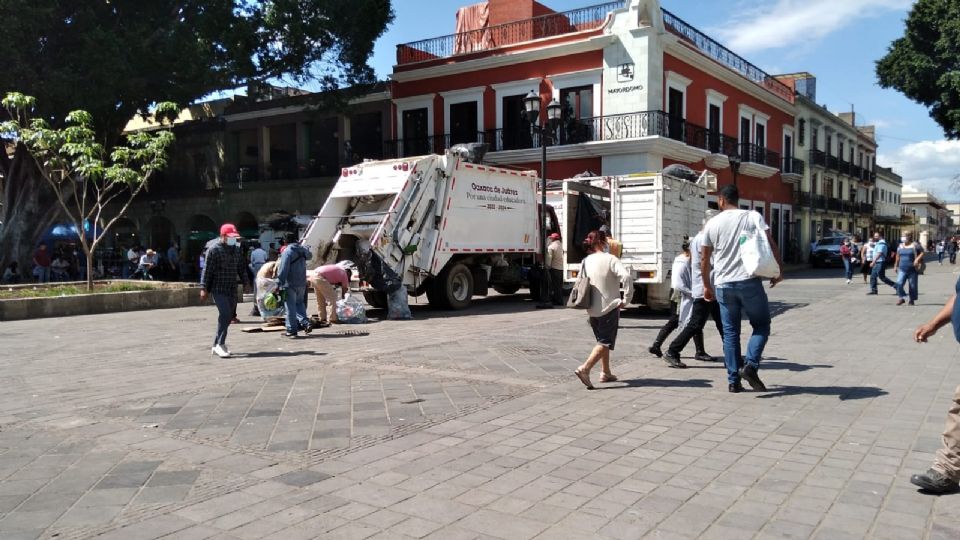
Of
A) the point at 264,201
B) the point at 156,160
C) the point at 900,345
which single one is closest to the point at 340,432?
the point at 900,345

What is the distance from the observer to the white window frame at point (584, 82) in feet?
78.2

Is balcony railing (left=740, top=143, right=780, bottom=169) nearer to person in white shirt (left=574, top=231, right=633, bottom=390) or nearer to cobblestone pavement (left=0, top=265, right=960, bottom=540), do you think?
cobblestone pavement (left=0, top=265, right=960, bottom=540)

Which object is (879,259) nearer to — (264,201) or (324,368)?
(324,368)

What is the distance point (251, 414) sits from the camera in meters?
5.79

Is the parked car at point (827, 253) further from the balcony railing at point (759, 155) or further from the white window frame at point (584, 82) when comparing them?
the white window frame at point (584, 82)

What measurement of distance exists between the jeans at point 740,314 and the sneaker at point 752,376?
0.13 feet

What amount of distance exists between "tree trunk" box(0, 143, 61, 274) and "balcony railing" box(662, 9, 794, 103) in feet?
71.2

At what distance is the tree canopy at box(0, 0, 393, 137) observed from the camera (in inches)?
752

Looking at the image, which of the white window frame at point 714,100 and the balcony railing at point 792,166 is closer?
the white window frame at point 714,100

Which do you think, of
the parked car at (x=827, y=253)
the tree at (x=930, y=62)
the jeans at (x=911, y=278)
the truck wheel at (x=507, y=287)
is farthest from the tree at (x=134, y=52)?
the parked car at (x=827, y=253)

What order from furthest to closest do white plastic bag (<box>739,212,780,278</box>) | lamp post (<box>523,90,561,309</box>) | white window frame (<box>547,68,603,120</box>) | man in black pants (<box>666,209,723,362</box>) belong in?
white window frame (<box>547,68,603,120</box>), lamp post (<box>523,90,561,309</box>), man in black pants (<box>666,209,723,362</box>), white plastic bag (<box>739,212,780,278</box>)

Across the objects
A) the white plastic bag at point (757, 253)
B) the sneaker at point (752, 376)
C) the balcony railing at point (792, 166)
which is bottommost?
the sneaker at point (752, 376)

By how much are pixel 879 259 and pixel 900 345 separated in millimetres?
8807

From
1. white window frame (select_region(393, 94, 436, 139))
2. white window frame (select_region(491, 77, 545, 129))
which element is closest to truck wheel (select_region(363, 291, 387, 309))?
white window frame (select_region(491, 77, 545, 129))
